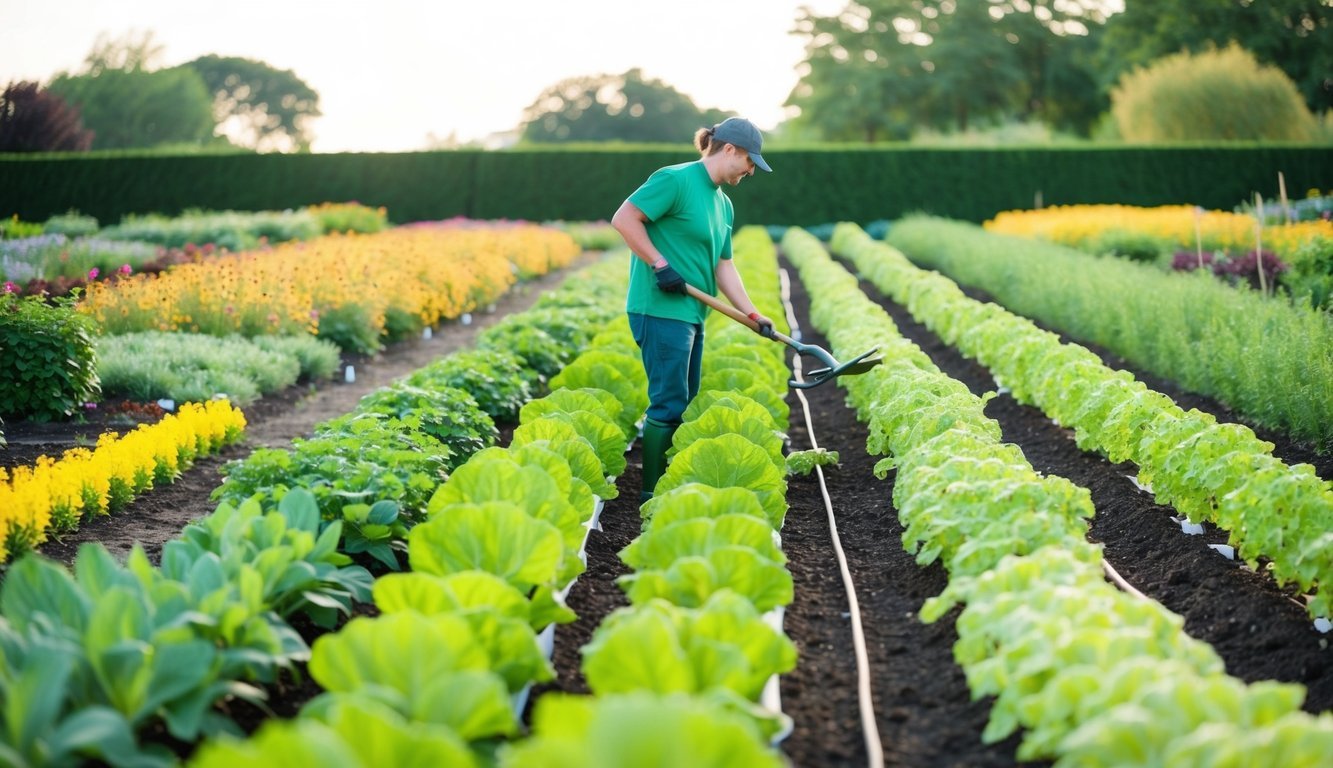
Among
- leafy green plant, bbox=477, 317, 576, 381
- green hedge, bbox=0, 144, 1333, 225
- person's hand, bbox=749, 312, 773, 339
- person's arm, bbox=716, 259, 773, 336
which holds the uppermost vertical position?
green hedge, bbox=0, 144, 1333, 225

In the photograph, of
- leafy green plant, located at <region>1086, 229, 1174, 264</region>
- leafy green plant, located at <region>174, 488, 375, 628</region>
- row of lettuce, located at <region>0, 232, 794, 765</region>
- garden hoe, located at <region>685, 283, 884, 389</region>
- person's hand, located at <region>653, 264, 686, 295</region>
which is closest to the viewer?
row of lettuce, located at <region>0, 232, 794, 765</region>

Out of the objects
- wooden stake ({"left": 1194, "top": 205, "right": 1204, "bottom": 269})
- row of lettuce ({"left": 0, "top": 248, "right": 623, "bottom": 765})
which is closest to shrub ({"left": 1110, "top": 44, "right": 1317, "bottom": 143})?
wooden stake ({"left": 1194, "top": 205, "right": 1204, "bottom": 269})

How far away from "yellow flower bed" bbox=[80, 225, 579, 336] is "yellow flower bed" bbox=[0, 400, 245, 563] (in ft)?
10.4

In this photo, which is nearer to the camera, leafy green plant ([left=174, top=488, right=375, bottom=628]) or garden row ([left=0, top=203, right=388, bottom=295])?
leafy green plant ([left=174, top=488, right=375, bottom=628])

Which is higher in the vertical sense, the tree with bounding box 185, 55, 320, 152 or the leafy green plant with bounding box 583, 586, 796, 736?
the tree with bounding box 185, 55, 320, 152

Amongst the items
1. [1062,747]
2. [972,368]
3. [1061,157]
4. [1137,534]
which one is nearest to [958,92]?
[1061,157]

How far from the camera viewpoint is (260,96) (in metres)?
67.8

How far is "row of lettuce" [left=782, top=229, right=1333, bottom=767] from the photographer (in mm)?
2365

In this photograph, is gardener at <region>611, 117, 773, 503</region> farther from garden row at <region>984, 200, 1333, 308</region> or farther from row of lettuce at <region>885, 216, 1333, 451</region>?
garden row at <region>984, 200, 1333, 308</region>

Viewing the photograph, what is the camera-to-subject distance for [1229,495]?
13.8 ft

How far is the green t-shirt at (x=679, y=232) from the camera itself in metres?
5.15

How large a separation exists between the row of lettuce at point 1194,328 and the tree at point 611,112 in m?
45.3

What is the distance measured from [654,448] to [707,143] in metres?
1.46

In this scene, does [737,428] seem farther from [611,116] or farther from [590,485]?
[611,116]
